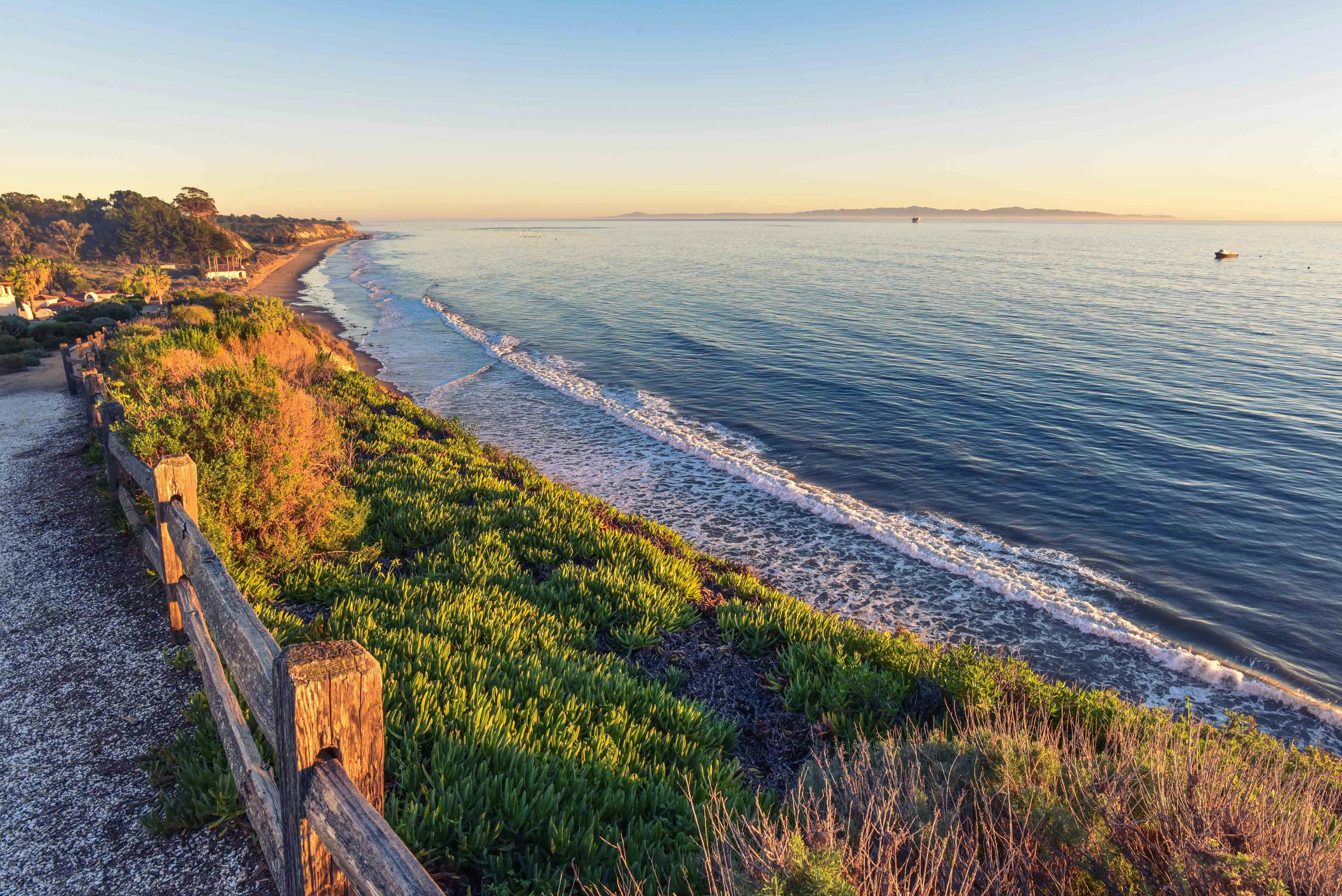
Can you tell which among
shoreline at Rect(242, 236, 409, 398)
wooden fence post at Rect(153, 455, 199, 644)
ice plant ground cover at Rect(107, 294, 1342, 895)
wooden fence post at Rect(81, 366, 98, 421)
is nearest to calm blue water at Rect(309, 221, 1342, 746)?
shoreline at Rect(242, 236, 409, 398)

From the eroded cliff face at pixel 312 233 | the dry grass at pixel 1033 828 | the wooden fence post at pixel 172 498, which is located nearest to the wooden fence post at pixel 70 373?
the wooden fence post at pixel 172 498

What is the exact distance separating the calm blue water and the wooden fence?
9224 mm

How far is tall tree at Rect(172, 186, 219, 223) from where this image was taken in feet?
283

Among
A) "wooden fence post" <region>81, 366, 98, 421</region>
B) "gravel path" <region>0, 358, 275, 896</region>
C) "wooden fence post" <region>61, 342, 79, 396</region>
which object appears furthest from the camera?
"wooden fence post" <region>61, 342, 79, 396</region>

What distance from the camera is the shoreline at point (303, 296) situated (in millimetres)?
27594

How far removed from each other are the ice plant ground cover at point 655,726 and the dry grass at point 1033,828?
2 centimetres

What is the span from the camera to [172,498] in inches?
209

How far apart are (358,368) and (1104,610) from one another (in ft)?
82.6

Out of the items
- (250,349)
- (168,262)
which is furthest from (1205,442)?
(168,262)

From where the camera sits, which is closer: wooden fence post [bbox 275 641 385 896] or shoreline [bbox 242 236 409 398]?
wooden fence post [bbox 275 641 385 896]

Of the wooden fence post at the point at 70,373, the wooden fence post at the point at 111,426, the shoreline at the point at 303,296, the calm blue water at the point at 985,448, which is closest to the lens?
the wooden fence post at the point at 111,426

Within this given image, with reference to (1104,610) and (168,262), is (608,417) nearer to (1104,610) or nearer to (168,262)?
(1104,610)

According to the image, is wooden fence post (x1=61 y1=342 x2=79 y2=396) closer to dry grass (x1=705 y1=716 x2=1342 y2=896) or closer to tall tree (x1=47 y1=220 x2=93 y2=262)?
dry grass (x1=705 y1=716 x2=1342 y2=896)

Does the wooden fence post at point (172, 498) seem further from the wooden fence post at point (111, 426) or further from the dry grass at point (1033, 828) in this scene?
the dry grass at point (1033, 828)
